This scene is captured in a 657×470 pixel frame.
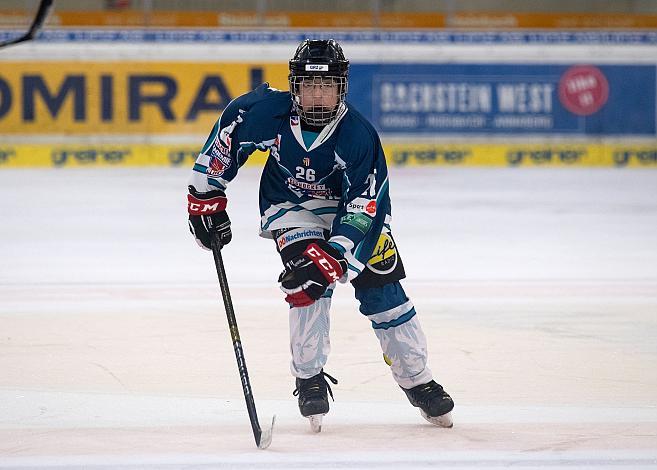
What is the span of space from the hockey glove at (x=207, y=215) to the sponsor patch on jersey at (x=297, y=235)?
0.51 ft

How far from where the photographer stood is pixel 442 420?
3.51 meters

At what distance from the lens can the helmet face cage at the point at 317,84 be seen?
3.38 metres

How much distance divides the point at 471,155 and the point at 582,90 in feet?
5.37

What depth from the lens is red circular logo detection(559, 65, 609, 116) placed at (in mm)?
15375

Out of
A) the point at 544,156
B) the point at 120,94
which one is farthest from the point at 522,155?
the point at 120,94

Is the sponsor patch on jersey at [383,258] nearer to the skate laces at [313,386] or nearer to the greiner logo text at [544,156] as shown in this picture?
the skate laces at [313,386]

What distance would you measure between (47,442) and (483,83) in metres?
12.6

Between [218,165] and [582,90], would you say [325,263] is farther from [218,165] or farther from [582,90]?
[582,90]

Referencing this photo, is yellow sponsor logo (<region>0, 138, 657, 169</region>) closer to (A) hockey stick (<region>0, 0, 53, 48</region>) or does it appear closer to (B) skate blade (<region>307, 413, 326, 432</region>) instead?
(B) skate blade (<region>307, 413, 326, 432</region>)

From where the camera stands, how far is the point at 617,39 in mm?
15531

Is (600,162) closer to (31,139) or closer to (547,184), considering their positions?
(547,184)

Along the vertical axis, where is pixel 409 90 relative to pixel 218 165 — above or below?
below

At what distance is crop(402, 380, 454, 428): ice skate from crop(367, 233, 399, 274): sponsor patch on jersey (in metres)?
0.35

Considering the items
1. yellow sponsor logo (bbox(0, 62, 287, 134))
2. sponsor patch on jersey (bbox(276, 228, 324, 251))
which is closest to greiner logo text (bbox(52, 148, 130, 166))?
yellow sponsor logo (bbox(0, 62, 287, 134))
